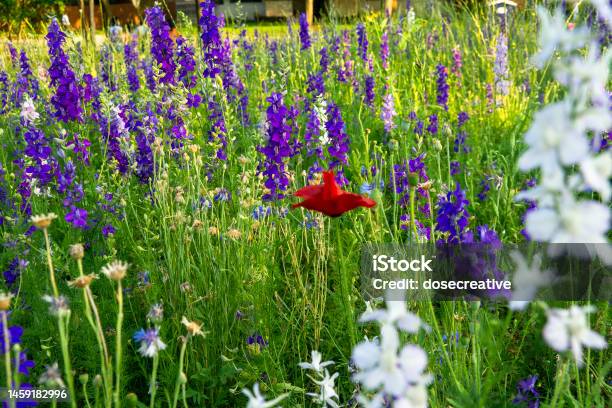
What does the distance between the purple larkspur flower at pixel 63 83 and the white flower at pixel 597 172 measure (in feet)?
8.18

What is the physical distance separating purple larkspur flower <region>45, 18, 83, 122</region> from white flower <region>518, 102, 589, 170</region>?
2467mm

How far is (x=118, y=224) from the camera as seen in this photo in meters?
2.42

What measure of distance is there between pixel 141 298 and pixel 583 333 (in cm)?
172

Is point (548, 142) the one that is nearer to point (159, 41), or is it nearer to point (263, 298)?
point (263, 298)

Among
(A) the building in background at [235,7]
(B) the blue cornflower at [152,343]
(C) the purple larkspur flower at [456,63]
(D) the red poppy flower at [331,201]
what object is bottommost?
(B) the blue cornflower at [152,343]

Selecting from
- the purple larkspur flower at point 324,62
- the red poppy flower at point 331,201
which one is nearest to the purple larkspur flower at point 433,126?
the purple larkspur flower at point 324,62

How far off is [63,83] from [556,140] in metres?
2.53

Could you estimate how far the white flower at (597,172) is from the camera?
64 centimetres

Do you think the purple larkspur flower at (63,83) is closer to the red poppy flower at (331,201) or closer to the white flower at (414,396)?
the red poppy flower at (331,201)

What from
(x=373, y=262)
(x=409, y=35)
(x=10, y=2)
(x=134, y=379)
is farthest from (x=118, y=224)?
(x=10, y=2)

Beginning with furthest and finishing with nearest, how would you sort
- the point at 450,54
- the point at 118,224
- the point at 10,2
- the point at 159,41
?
the point at 10,2
the point at 450,54
the point at 159,41
the point at 118,224

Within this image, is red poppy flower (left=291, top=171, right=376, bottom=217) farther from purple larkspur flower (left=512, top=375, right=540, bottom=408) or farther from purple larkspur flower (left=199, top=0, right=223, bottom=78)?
purple larkspur flower (left=199, top=0, right=223, bottom=78)

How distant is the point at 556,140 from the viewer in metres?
0.65

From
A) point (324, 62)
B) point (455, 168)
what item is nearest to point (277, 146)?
point (455, 168)
